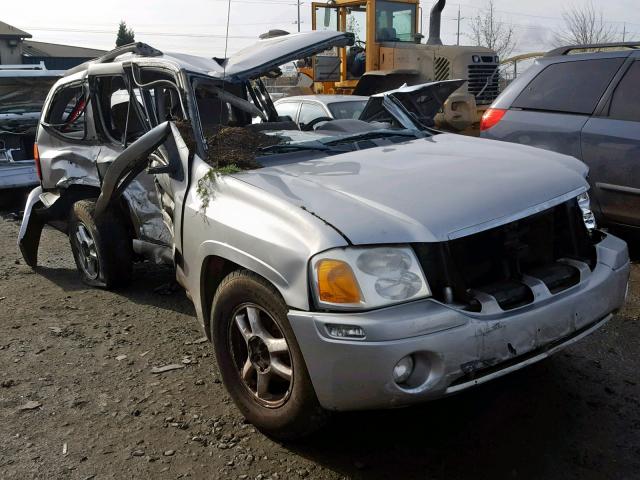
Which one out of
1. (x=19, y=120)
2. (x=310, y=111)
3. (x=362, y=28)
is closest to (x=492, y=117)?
(x=310, y=111)

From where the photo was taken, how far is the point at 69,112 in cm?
578

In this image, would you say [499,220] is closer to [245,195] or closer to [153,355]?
[245,195]

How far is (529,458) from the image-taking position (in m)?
2.84

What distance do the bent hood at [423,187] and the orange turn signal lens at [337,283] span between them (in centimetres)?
13

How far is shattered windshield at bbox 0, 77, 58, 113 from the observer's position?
9414 mm

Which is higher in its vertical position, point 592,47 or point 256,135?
point 592,47

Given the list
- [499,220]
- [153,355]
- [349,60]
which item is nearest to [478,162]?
[499,220]

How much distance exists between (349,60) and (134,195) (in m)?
8.73

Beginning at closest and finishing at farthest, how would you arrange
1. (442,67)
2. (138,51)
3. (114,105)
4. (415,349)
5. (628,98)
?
1. (415,349)
2. (138,51)
3. (114,105)
4. (628,98)
5. (442,67)

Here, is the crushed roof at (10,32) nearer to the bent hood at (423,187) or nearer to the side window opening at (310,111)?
the side window opening at (310,111)

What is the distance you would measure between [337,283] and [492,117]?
13.8ft

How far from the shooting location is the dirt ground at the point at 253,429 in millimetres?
2873

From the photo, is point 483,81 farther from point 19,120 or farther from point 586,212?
point 586,212

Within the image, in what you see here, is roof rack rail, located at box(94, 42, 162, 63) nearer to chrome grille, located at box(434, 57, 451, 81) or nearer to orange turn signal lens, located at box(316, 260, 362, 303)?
orange turn signal lens, located at box(316, 260, 362, 303)
